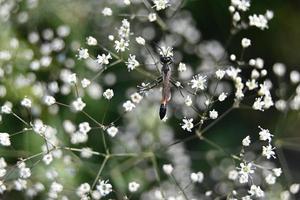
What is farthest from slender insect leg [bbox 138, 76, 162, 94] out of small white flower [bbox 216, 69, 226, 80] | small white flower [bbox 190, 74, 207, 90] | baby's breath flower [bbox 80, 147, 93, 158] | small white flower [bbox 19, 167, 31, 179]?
small white flower [bbox 19, 167, 31, 179]

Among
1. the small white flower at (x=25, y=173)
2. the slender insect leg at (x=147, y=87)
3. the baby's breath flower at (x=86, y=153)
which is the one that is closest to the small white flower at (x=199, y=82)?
the slender insect leg at (x=147, y=87)

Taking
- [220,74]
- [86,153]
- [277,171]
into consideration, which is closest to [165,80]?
[220,74]

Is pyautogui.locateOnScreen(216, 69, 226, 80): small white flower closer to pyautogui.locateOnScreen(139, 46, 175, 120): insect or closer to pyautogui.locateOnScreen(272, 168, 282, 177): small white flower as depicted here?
pyautogui.locateOnScreen(139, 46, 175, 120): insect

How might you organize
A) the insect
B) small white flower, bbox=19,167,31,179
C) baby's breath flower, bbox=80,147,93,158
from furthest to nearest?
1. baby's breath flower, bbox=80,147,93,158
2. small white flower, bbox=19,167,31,179
3. the insect

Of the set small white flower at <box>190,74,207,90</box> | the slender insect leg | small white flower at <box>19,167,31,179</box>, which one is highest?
the slender insect leg

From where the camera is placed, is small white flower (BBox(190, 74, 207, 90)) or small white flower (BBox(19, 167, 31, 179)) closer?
small white flower (BBox(190, 74, 207, 90))

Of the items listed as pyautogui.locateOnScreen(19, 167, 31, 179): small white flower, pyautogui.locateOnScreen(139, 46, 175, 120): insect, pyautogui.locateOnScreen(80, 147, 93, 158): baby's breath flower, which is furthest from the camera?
pyautogui.locateOnScreen(80, 147, 93, 158): baby's breath flower

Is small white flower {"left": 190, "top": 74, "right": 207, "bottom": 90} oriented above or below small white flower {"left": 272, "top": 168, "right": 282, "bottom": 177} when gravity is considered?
above

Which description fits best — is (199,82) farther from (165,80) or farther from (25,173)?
(25,173)

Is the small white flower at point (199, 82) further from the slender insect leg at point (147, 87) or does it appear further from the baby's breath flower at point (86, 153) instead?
the baby's breath flower at point (86, 153)

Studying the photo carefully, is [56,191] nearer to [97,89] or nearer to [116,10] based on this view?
[97,89]

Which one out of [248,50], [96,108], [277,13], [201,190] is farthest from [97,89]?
[277,13]
